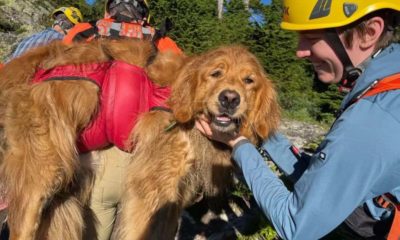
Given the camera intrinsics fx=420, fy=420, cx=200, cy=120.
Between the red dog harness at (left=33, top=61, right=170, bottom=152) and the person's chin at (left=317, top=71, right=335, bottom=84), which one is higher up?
the person's chin at (left=317, top=71, right=335, bottom=84)

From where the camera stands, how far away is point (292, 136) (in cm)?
653

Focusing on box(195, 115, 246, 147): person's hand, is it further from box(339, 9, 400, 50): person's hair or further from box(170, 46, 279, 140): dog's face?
box(339, 9, 400, 50): person's hair

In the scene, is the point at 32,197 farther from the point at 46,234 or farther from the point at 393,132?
the point at 393,132

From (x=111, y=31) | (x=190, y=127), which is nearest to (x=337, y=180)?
(x=190, y=127)

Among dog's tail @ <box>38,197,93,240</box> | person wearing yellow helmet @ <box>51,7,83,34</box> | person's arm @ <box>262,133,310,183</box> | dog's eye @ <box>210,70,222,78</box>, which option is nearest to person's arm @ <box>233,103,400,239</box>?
person's arm @ <box>262,133,310,183</box>

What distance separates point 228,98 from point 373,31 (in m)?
A: 1.39

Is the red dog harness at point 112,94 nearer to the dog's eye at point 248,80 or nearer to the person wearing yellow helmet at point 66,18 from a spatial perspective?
the dog's eye at point 248,80

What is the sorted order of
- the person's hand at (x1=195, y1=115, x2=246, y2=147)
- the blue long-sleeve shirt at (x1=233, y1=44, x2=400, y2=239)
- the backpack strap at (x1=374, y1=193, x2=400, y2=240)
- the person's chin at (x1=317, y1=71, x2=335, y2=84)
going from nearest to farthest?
the blue long-sleeve shirt at (x1=233, y1=44, x2=400, y2=239) → the backpack strap at (x1=374, y1=193, x2=400, y2=240) → the person's chin at (x1=317, y1=71, x2=335, y2=84) → the person's hand at (x1=195, y1=115, x2=246, y2=147)

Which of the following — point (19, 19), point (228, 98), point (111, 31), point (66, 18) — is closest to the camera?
point (228, 98)

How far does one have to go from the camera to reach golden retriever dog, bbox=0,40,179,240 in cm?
307

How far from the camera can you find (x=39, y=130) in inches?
122

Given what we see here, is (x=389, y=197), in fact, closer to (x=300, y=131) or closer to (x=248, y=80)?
(x=248, y=80)

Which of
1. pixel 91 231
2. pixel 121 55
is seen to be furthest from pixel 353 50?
pixel 91 231

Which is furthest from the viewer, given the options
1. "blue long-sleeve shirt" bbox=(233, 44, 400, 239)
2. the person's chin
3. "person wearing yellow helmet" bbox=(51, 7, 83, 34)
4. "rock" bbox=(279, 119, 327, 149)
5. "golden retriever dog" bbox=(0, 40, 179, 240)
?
"person wearing yellow helmet" bbox=(51, 7, 83, 34)
